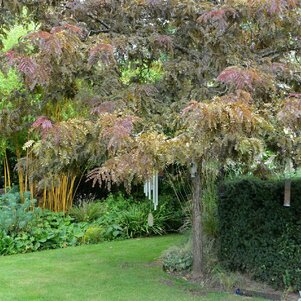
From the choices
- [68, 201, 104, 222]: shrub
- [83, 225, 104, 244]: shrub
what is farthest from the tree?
[68, 201, 104, 222]: shrub

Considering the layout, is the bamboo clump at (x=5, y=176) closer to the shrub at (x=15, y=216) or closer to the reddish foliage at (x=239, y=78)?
the shrub at (x=15, y=216)

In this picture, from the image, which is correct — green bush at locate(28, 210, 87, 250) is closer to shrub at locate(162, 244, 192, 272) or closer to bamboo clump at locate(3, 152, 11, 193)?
bamboo clump at locate(3, 152, 11, 193)

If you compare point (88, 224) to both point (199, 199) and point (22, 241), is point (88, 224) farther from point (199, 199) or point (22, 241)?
point (199, 199)

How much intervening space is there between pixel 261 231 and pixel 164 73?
2.13 m

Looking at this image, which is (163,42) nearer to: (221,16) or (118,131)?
(221,16)

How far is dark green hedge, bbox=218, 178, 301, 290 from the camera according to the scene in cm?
604

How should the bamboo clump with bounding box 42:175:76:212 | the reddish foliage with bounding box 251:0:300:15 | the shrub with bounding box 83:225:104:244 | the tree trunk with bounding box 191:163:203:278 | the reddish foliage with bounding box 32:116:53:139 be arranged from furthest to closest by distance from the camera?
1. the bamboo clump with bounding box 42:175:76:212
2. the shrub with bounding box 83:225:104:244
3. the tree trunk with bounding box 191:163:203:278
4. the reddish foliage with bounding box 251:0:300:15
5. the reddish foliage with bounding box 32:116:53:139

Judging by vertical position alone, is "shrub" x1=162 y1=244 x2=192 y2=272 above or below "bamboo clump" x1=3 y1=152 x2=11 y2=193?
below

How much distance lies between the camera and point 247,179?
21.5ft

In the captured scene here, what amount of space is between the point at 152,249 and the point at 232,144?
4.86m

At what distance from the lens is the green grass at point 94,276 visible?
6.07 meters

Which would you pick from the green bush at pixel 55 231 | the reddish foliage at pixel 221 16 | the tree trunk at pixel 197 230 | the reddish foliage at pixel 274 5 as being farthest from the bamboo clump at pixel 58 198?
the reddish foliage at pixel 274 5

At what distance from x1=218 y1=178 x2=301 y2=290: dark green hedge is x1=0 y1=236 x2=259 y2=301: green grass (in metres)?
0.56

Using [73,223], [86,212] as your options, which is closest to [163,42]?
[73,223]
